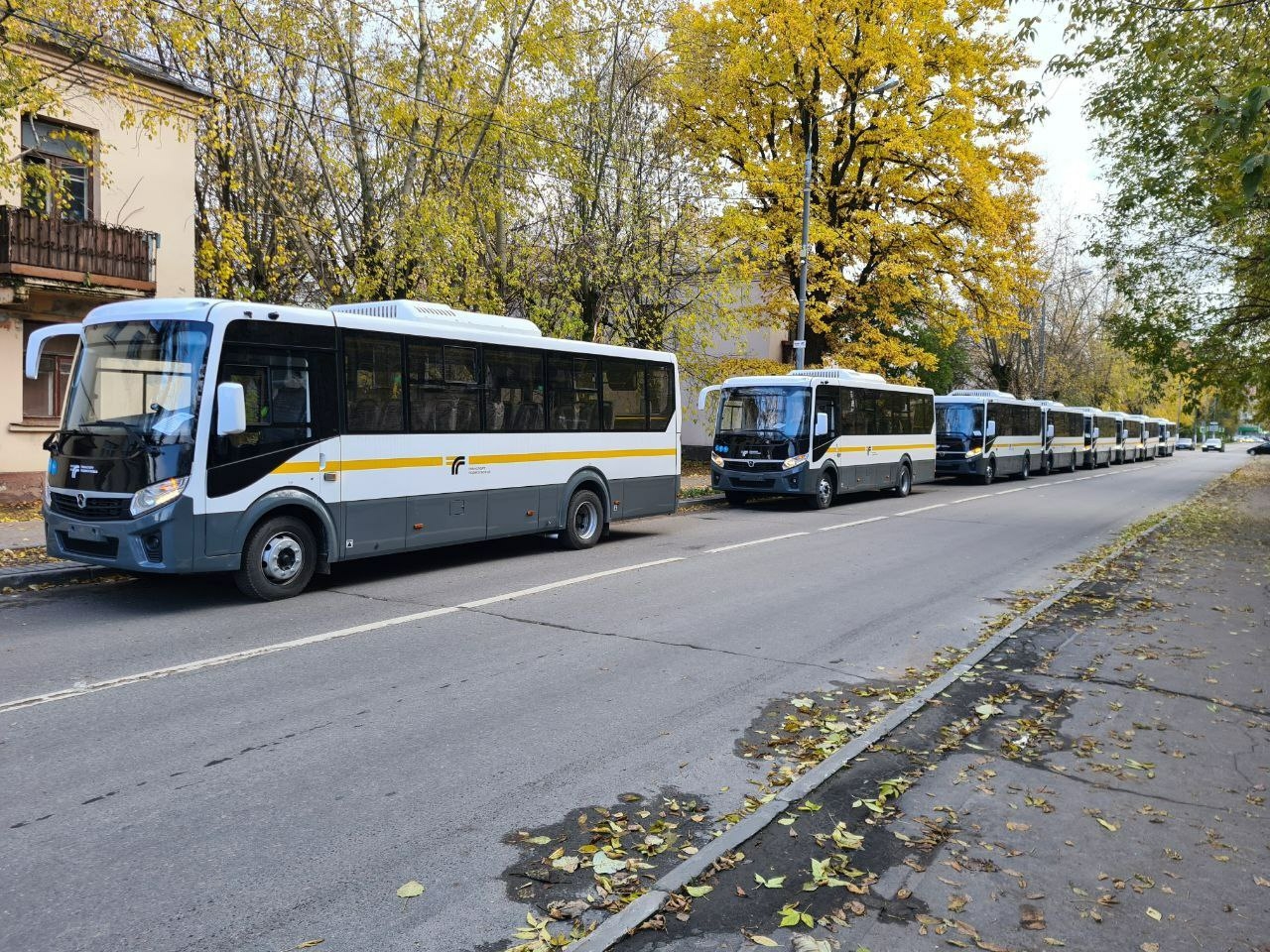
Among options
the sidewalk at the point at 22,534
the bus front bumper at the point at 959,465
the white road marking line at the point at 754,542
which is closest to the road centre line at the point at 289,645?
the white road marking line at the point at 754,542

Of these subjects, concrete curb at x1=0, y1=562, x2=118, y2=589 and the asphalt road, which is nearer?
the asphalt road

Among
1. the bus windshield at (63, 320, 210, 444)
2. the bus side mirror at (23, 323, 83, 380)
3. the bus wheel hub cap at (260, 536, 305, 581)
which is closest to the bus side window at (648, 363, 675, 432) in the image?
the bus wheel hub cap at (260, 536, 305, 581)

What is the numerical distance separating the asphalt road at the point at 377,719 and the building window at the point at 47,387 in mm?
9524

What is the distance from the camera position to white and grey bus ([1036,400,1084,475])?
3828cm

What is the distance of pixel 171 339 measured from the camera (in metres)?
8.91

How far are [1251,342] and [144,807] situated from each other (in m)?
22.9

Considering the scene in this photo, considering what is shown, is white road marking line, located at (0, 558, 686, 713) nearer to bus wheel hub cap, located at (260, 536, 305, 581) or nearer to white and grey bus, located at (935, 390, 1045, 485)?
bus wheel hub cap, located at (260, 536, 305, 581)

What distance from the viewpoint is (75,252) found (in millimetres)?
17234

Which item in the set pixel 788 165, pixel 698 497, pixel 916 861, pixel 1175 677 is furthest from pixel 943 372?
pixel 916 861

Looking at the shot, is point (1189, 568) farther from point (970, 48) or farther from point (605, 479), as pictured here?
point (970, 48)

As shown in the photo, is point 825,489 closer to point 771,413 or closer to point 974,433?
point 771,413

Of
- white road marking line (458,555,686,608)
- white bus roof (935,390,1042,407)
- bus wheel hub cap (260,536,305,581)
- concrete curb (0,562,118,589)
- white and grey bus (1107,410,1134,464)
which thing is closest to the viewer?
bus wheel hub cap (260,536,305,581)

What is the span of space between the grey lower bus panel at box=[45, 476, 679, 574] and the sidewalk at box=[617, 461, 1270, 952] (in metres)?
5.68

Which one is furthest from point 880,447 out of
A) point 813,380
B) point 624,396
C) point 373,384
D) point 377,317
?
point 373,384
